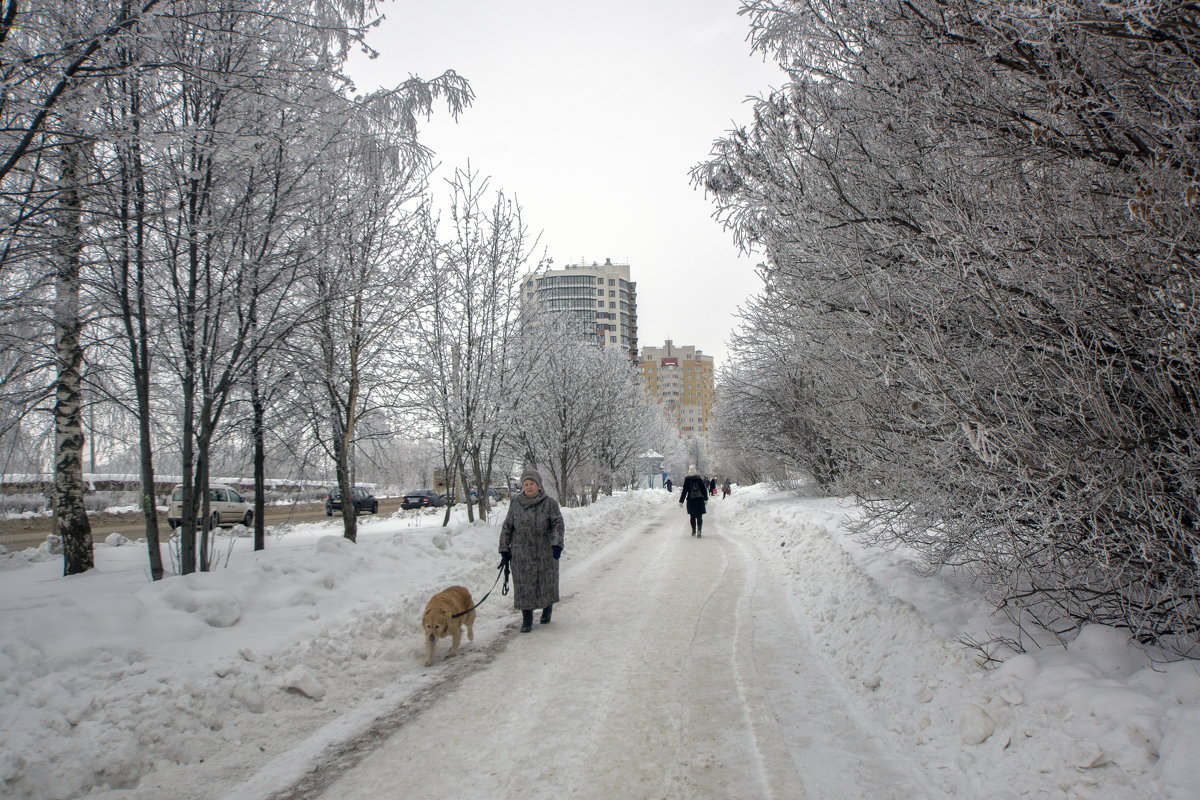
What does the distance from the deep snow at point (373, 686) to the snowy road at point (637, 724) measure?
0.09 metres

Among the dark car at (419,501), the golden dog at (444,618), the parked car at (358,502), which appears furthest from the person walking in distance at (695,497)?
the dark car at (419,501)

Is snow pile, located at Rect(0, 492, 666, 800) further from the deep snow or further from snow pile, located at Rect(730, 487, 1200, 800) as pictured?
snow pile, located at Rect(730, 487, 1200, 800)

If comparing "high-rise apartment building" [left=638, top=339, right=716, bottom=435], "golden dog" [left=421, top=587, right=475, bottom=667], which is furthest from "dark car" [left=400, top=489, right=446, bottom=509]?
"high-rise apartment building" [left=638, top=339, right=716, bottom=435]

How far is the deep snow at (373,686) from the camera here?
295 centimetres

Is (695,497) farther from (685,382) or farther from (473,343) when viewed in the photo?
(685,382)

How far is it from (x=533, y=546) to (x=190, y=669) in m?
3.36

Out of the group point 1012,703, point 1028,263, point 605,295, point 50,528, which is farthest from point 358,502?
point 605,295

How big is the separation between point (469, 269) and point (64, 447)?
28.0 feet

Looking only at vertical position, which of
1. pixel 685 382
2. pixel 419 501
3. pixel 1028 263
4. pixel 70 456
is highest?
pixel 685 382

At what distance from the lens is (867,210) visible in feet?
14.7

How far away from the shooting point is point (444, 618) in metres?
5.41

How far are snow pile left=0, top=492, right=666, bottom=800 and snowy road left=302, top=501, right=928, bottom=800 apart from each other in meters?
0.67

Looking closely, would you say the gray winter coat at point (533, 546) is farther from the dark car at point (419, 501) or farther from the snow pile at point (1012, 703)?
the dark car at point (419, 501)

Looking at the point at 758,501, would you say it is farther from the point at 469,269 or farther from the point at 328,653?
the point at 328,653
